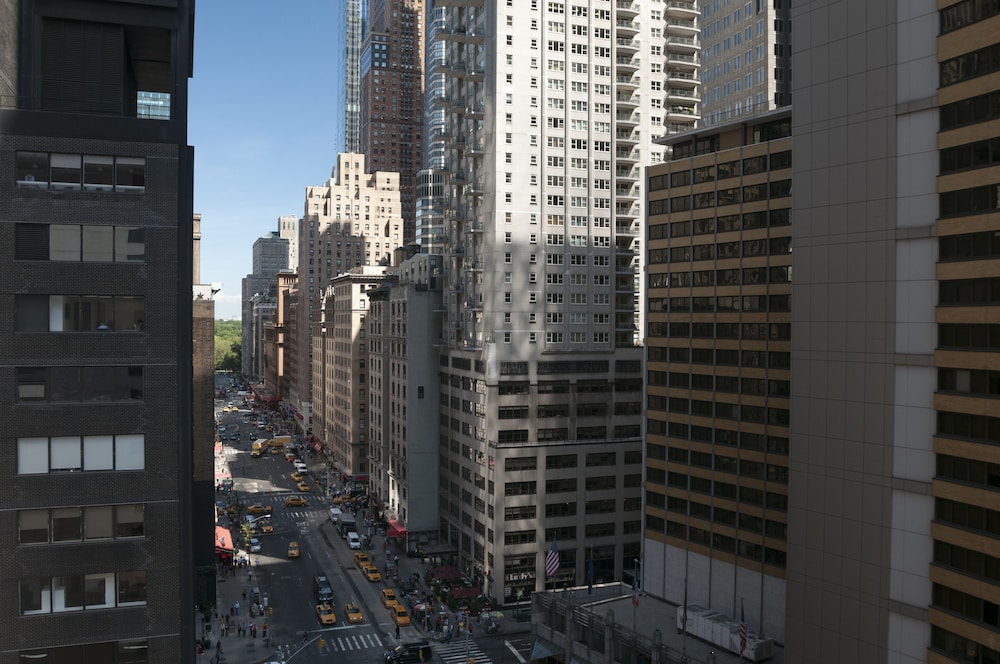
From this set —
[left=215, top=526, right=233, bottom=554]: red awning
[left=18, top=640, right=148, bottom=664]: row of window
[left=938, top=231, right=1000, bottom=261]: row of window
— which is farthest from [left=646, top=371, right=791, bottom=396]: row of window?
[left=215, top=526, right=233, bottom=554]: red awning

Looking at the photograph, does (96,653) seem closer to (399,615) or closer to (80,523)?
(80,523)

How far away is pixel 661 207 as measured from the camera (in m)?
79.0

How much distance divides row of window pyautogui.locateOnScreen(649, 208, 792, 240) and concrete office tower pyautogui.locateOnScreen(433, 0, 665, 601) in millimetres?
20769

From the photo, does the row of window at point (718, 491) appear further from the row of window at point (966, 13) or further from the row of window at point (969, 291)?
the row of window at point (966, 13)

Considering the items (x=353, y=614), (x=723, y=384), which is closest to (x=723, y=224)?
(x=723, y=384)

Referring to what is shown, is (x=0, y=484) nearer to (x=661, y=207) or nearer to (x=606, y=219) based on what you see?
(x=661, y=207)

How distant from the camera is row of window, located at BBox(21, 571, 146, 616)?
29.9 meters

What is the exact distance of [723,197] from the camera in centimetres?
7225

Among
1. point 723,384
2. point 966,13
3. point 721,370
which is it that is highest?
point 966,13

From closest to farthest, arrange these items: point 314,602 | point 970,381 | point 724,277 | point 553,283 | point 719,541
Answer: point 970,381 → point 719,541 → point 724,277 → point 314,602 → point 553,283

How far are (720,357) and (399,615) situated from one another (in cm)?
4336

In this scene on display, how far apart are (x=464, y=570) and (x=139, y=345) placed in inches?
3081

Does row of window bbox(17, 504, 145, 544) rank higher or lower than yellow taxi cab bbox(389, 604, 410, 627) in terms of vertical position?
higher

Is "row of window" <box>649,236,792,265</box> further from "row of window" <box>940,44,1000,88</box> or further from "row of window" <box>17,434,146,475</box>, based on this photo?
"row of window" <box>17,434,146,475</box>
